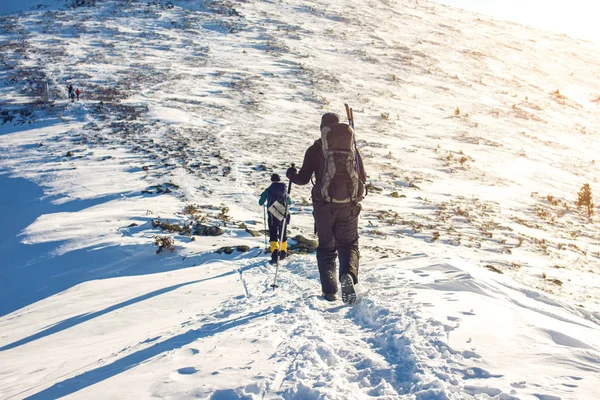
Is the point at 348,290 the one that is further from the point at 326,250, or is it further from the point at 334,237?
the point at 334,237

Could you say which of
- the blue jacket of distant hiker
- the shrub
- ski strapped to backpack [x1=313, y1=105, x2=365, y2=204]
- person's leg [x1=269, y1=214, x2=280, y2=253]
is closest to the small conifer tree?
the blue jacket of distant hiker

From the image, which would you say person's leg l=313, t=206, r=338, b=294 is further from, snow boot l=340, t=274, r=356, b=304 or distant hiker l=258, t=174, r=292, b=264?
distant hiker l=258, t=174, r=292, b=264

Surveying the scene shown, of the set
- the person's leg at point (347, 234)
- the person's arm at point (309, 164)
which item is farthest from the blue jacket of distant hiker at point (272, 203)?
the person's leg at point (347, 234)

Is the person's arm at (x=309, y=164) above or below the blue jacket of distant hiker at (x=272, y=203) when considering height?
above

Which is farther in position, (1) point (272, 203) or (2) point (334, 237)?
(1) point (272, 203)

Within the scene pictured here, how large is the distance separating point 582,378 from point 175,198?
10.2 meters

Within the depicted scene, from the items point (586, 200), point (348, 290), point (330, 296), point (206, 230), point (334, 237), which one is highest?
point (334, 237)

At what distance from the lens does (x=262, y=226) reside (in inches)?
397

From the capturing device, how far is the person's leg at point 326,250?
17.1ft

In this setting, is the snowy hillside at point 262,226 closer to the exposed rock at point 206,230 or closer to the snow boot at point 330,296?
the exposed rock at point 206,230

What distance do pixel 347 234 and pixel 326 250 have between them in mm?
337

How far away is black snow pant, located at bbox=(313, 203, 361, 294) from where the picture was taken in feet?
17.0

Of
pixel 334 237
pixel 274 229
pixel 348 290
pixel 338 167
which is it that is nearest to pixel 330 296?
pixel 348 290

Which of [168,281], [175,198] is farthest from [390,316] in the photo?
[175,198]
